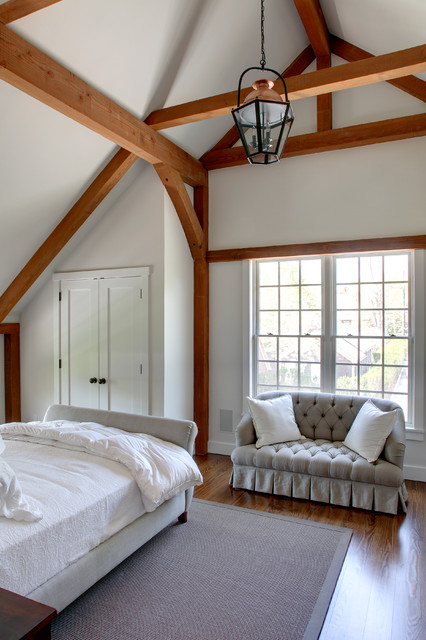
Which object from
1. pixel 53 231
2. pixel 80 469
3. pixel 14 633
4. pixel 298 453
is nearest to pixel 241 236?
pixel 53 231

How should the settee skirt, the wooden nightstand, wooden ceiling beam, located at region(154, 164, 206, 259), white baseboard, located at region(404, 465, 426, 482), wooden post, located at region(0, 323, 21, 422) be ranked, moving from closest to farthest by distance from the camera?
the wooden nightstand
the settee skirt
white baseboard, located at region(404, 465, 426, 482)
wooden ceiling beam, located at region(154, 164, 206, 259)
wooden post, located at region(0, 323, 21, 422)

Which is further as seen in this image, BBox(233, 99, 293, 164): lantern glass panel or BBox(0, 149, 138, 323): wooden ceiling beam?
BBox(0, 149, 138, 323): wooden ceiling beam

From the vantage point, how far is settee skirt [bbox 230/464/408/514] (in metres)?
3.31

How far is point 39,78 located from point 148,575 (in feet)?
9.99

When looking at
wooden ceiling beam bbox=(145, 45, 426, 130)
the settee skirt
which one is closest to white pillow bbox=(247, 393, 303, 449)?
the settee skirt

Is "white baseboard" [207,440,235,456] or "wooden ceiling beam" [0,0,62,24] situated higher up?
"wooden ceiling beam" [0,0,62,24]

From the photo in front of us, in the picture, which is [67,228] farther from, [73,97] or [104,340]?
[73,97]

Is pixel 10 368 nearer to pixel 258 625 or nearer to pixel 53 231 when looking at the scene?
pixel 53 231

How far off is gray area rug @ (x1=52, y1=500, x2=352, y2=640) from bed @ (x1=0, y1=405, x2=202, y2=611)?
0.16 metres

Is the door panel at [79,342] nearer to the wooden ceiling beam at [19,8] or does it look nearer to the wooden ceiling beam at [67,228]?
the wooden ceiling beam at [67,228]

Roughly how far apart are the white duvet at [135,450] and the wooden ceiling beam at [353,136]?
312 centimetres

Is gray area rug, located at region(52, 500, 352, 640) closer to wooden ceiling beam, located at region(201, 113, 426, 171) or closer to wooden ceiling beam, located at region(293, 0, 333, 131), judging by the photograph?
wooden ceiling beam, located at region(201, 113, 426, 171)

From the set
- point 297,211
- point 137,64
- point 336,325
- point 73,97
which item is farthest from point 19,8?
point 336,325

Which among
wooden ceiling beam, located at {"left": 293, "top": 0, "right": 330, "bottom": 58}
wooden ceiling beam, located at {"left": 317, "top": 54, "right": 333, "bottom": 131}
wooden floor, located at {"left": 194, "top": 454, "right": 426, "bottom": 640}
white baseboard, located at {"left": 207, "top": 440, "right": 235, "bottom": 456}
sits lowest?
wooden floor, located at {"left": 194, "top": 454, "right": 426, "bottom": 640}
